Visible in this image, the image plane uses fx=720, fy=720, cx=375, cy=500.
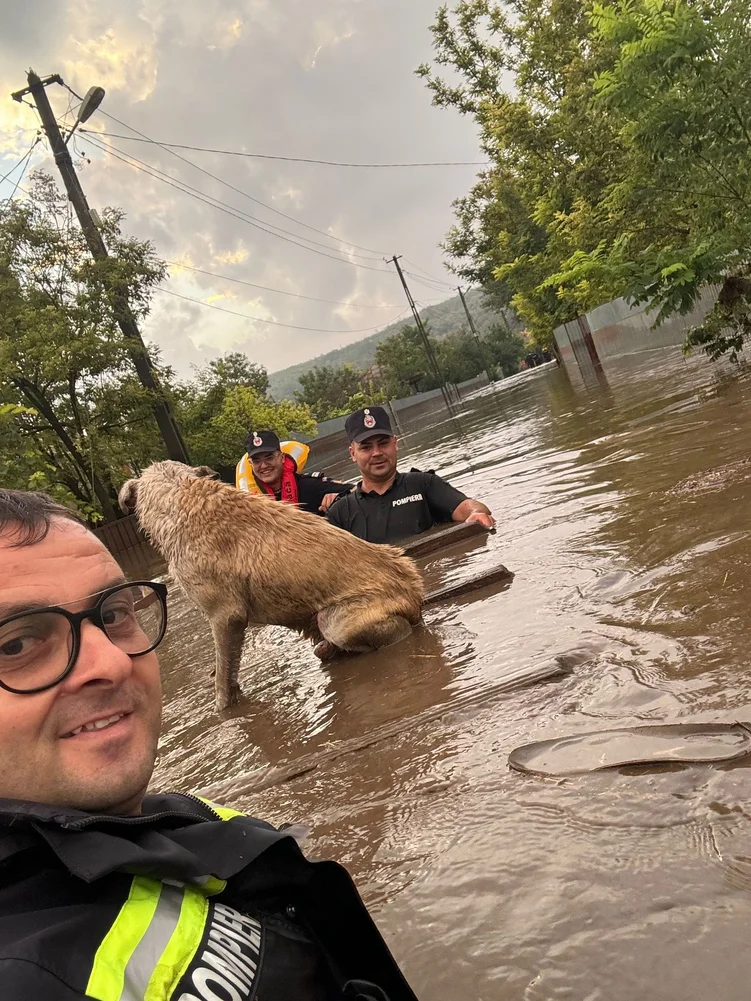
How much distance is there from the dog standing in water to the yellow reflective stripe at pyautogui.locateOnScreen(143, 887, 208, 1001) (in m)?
3.75

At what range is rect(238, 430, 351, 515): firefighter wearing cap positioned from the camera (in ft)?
26.4

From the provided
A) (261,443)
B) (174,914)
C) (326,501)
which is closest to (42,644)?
(174,914)

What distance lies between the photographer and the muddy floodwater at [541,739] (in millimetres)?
1881

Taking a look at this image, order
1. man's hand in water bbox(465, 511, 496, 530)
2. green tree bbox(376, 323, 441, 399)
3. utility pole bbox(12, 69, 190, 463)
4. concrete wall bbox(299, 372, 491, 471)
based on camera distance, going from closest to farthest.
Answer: man's hand in water bbox(465, 511, 496, 530)
utility pole bbox(12, 69, 190, 463)
concrete wall bbox(299, 372, 491, 471)
green tree bbox(376, 323, 441, 399)

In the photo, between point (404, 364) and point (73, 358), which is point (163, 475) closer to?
point (73, 358)

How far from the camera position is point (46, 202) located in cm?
2580

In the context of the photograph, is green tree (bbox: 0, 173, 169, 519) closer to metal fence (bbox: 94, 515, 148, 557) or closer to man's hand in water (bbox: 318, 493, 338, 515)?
metal fence (bbox: 94, 515, 148, 557)

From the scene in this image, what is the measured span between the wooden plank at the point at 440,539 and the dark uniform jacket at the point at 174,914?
18.7 ft

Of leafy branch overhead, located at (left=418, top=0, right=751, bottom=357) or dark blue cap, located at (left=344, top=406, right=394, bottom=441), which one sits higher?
leafy branch overhead, located at (left=418, top=0, right=751, bottom=357)

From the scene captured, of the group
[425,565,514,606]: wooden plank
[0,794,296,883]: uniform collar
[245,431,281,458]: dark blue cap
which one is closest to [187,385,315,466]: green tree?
[245,431,281,458]: dark blue cap

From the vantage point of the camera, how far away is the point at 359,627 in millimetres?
5094

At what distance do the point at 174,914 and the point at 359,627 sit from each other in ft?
12.5

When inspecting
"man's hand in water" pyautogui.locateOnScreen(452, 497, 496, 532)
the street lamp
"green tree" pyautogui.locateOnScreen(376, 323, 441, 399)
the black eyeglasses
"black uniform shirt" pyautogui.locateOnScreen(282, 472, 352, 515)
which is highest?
the street lamp

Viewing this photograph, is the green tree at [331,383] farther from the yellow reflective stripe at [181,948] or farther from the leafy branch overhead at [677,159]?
the yellow reflective stripe at [181,948]
